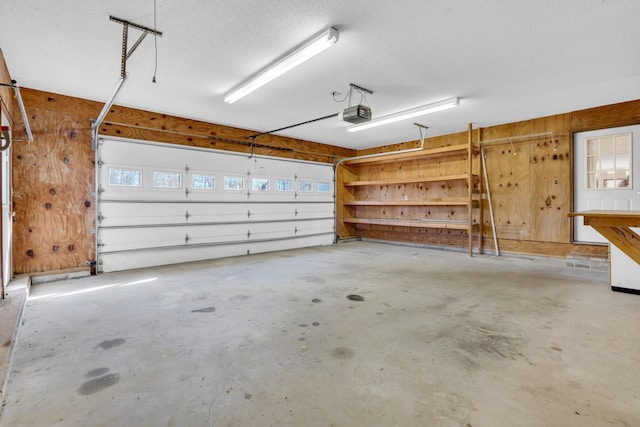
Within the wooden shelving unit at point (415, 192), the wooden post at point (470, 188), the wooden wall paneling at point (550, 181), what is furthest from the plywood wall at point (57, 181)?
the wooden wall paneling at point (550, 181)

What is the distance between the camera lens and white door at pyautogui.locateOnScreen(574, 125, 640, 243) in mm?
4593

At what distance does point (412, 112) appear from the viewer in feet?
16.3

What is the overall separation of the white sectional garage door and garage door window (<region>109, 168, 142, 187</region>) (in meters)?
0.01

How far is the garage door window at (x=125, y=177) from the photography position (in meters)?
4.73

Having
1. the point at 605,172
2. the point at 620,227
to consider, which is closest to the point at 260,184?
the point at 620,227

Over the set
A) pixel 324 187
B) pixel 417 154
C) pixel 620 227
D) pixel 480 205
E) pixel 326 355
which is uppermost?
pixel 417 154

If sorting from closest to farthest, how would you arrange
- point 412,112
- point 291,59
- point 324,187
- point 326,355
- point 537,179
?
point 326,355 < point 291,59 < point 412,112 < point 537,179 < point 324,187

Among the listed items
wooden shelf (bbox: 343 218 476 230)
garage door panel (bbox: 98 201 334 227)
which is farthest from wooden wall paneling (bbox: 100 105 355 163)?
wooden shelf (bbox: 343 218 476 230)

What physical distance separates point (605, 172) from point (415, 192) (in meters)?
3.46

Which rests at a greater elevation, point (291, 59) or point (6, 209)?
point (291, 59)

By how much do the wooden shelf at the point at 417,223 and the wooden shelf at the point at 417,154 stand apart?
1.54 m

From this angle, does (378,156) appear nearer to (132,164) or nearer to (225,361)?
(132,164)

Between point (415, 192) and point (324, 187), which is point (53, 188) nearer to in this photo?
point (324, 187)

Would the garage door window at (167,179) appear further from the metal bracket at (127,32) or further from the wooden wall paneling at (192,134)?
the metal bracket at (127,32)
